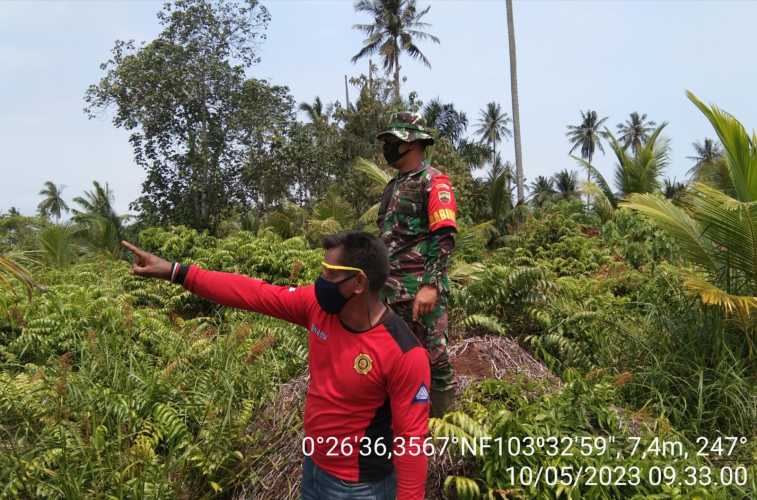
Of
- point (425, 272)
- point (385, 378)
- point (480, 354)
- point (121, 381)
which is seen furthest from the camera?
point (480, 354)

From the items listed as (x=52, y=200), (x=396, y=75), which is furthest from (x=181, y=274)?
(x=52, y=200)

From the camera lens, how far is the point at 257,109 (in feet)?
53.1

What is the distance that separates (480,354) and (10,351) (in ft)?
12.7

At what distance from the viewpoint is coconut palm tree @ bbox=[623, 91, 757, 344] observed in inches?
178

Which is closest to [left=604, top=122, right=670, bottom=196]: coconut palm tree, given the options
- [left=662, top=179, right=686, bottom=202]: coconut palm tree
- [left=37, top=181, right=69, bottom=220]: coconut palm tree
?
[left=662, top=179, right=686, bottom=202]: coconut palm tree

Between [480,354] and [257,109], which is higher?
[257,109]

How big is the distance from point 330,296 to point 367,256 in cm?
19

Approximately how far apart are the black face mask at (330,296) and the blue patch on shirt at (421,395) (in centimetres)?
39

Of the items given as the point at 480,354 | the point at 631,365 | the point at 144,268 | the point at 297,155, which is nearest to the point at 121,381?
the point at 144,268

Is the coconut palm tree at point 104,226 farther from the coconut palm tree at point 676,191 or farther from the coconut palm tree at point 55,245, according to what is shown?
the coconut palm tree at point 676,191

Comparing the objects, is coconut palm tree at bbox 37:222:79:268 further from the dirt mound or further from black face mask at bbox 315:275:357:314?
black face mask at bbox 315:275:357:314

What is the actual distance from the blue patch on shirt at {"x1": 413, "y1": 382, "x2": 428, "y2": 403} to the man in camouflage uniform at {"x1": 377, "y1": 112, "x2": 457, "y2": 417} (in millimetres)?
1180

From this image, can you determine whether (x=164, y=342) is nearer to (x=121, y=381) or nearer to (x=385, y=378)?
(x=121, y=381)

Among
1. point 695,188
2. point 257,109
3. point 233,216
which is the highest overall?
point 257,109
